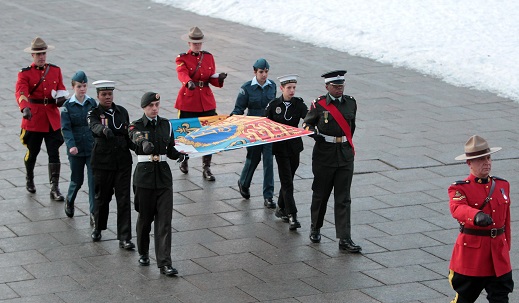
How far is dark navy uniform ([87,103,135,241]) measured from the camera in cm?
1023

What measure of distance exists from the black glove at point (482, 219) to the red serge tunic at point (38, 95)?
6.12 meters

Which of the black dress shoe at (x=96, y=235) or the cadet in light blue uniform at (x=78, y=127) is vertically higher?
the cadet in light blue uniform at (x=78, y=127)

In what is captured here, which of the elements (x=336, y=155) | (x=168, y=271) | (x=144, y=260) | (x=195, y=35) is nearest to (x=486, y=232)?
(x=336, y=155)

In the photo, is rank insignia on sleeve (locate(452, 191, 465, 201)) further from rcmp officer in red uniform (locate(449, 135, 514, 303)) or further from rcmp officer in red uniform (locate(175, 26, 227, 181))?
rcmp officer in red uniform (locate(175, 26, 227, 181))

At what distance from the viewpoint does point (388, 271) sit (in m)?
9.70

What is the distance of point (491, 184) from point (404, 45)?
1409cm

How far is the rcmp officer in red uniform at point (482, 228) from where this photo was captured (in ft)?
25.3

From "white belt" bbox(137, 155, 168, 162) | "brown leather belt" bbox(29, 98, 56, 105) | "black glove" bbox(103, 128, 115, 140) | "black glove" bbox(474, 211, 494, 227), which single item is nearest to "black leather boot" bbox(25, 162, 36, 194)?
"brown leather belt" bbox(29, 98, 56, 105)

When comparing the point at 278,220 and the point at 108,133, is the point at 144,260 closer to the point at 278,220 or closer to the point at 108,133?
the point at 108,133

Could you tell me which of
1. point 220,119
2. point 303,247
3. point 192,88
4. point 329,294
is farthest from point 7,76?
point 329,294

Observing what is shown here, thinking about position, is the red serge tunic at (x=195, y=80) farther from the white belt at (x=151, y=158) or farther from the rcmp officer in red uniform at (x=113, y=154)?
the white belt at (x=151, y=158)

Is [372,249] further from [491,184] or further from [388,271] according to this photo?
[491,184]

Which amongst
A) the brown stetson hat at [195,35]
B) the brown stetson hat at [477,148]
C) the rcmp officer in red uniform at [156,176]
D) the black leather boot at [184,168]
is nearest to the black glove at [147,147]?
the rcmp officer in red uniform at [156,176]

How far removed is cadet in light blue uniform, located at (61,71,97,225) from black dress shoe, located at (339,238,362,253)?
109 inches
